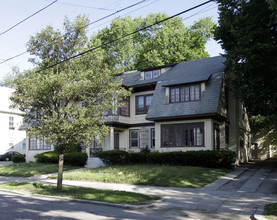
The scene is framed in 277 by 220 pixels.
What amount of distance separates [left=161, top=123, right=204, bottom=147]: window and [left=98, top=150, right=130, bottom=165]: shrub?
2871mm

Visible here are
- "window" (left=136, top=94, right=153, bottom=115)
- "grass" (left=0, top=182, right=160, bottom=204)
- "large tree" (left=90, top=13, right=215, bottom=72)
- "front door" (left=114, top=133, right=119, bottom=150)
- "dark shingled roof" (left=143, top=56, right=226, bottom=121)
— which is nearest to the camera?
"grass" (left=0, top=182, right=160, bottom=204)

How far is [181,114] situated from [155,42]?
22.9m

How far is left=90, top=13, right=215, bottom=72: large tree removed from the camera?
3984 cm

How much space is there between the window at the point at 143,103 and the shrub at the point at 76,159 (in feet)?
19.4

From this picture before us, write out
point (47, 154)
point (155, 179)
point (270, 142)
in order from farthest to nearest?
point (270, 142)
point (47, 154)
point (155, 179)

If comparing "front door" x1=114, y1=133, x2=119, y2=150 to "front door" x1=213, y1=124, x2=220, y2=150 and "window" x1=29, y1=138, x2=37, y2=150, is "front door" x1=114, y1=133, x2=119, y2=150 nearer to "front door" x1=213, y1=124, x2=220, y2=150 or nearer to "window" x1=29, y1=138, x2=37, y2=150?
"front door" x1=213, y1=124, x2=220, y2=150

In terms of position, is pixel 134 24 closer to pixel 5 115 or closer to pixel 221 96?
pixel 5 115

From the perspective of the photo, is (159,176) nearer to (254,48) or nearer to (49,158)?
(254,48)

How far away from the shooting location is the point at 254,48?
557 inches

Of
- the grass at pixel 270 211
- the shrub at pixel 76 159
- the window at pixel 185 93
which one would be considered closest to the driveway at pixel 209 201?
the grass at pixel 270 211

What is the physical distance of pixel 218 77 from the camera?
2152cm

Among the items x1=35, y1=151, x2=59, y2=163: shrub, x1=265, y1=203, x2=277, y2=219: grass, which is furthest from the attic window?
x1=265, y1=203, x2=277, y2=219: grass

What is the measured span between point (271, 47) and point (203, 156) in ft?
26.0

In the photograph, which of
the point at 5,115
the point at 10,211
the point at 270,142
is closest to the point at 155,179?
the point at 10,211
